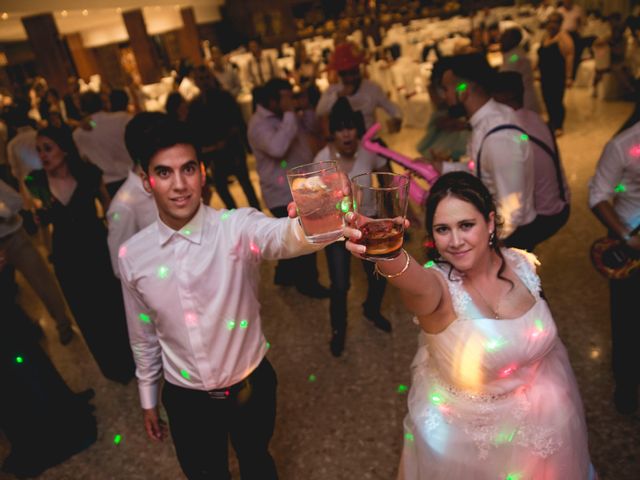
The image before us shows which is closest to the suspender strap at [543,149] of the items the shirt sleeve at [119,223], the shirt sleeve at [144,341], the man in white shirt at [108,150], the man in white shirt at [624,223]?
the man in white shirt at [624,223]

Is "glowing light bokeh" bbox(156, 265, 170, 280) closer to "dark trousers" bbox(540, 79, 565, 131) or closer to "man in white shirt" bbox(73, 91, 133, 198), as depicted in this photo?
"man in white shirt" bbox(73, 91, 133, 198)

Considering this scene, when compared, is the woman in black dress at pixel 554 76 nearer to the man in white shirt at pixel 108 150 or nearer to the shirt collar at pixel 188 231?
the man in white shirt at pixel 108 150

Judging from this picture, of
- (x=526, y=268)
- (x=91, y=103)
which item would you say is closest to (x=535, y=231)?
(x=526, y=268)

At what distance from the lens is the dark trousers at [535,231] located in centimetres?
217

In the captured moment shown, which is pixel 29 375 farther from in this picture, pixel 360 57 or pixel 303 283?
pixel 360 57

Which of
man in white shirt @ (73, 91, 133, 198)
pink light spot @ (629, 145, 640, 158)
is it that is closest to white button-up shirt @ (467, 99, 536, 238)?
pink light spot @ (629, 145, 640, 158)

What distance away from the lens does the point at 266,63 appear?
333 inches

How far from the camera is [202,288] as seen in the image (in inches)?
54.1

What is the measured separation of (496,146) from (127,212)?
5.62 feet

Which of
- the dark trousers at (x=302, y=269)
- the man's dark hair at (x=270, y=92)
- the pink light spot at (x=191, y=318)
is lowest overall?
the dark trousers at (x=302, y=269)

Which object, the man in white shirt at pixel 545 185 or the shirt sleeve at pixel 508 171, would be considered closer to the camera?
the shirt sleeve at pixel 508 171

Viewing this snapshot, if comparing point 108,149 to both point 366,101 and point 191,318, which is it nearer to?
point 366,101

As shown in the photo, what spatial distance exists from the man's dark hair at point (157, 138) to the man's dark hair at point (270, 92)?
1.97 meters

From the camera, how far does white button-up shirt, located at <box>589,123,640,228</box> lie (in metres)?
1.73
